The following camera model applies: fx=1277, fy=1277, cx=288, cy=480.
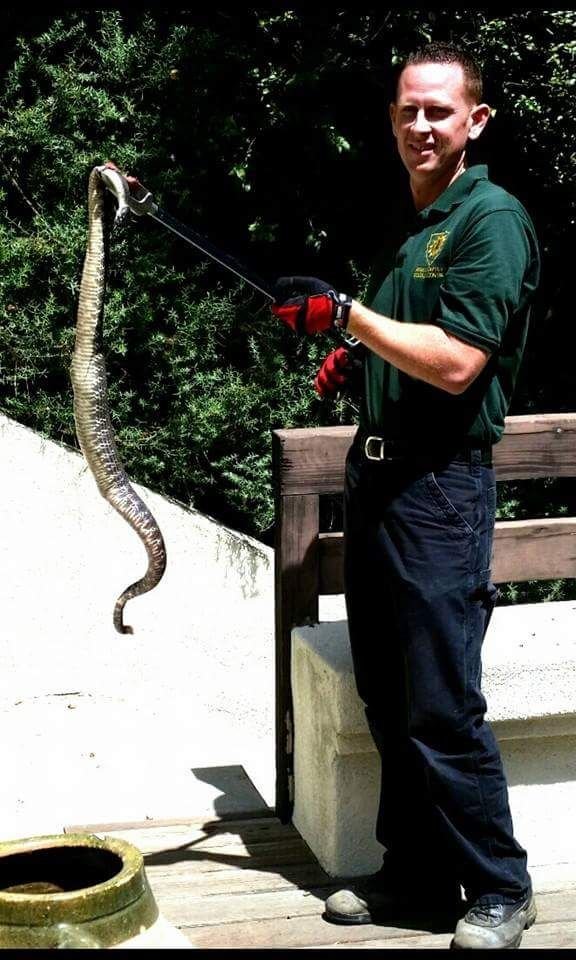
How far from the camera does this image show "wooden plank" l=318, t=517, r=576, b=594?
3670 millimetres

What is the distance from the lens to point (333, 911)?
10.1 ft

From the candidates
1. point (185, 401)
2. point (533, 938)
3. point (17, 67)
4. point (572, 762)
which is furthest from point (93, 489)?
point (533, 938)

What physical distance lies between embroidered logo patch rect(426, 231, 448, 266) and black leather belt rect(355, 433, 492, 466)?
0.41 metres

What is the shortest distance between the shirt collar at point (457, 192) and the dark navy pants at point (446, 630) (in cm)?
57

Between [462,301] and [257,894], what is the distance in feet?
5.25

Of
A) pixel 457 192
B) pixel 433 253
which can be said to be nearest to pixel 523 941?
pixel 433 253

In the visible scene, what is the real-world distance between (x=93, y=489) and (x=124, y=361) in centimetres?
74

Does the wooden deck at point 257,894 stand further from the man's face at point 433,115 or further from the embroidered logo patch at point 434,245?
the man's face at point 433,115

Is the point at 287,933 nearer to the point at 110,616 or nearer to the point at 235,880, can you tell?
the point at 235,880

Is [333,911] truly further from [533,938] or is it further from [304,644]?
[304,644]

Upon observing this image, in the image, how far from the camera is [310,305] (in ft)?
9.07

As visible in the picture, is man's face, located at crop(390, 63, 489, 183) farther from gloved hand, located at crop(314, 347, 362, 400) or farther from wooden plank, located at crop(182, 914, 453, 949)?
wooden plank, located at crop(182, 914, 453, 949)

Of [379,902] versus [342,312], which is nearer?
[342,312]

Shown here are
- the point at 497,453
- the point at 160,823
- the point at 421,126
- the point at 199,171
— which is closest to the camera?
the point at 421,126
